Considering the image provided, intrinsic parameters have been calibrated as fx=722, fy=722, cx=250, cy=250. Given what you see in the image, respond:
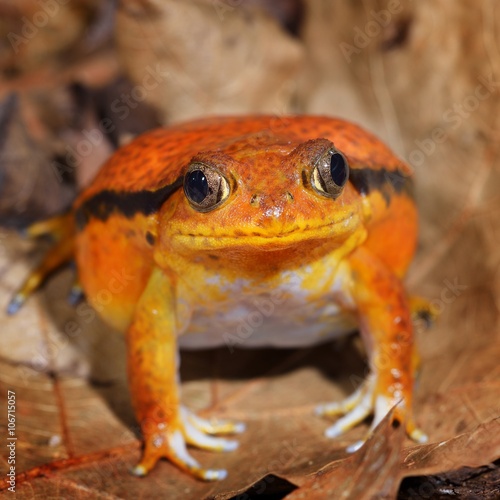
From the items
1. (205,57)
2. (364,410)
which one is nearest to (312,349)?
(364,410)

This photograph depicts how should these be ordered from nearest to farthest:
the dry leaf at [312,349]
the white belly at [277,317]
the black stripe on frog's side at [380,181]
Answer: the dry leaf at [312,349] < the black stripe on frog's side at [380,181] < the white belly at [277,317]

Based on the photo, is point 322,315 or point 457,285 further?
point 457,285

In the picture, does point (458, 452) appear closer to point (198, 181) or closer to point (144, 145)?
point (198, 181)

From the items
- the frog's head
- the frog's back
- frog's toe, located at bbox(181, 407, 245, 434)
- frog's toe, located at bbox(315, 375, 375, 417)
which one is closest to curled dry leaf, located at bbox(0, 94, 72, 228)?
the frog's back

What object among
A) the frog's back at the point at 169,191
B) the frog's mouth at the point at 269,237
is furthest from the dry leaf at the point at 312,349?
the frog's mouth at the point at 269,237

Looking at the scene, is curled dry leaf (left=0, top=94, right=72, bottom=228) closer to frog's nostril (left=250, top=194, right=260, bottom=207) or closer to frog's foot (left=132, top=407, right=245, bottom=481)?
frog's foot (left=132, top=407, right=245, bottom=481)

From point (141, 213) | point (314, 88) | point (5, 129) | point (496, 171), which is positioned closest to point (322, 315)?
point (141, 213)

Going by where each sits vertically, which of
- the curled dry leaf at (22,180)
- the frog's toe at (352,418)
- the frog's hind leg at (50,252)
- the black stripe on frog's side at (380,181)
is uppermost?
the black stripe on frog's side at (380,181)

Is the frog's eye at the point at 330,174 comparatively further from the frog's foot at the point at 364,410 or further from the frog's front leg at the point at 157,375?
the frog's foot at the point at 364,410
